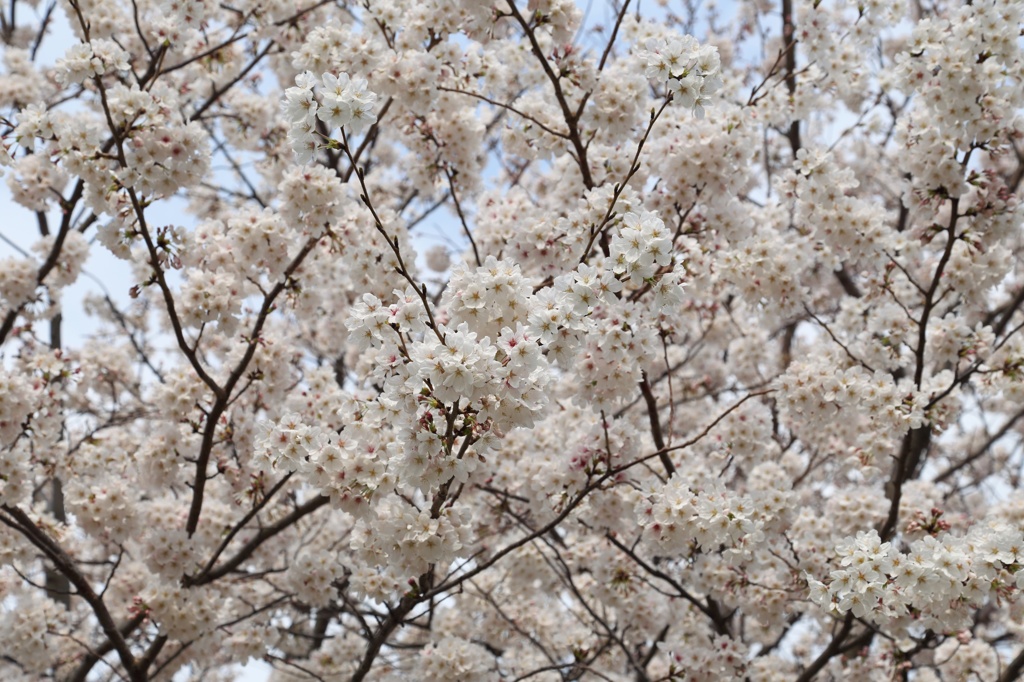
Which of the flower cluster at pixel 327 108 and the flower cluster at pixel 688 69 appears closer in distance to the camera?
the flower cluster at pixel 327 108

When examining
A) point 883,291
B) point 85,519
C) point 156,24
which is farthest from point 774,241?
point 85,519

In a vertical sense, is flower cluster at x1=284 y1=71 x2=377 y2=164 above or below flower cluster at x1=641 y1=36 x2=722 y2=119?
below

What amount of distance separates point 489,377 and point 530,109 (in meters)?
2.81

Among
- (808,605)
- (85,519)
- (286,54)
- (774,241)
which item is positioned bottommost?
(85,519)

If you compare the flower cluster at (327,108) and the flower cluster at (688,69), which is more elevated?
the flower cluster at (688,69)

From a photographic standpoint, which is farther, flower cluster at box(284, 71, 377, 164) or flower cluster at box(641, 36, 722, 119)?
flower cluster at box(641, 36, 722, 119)

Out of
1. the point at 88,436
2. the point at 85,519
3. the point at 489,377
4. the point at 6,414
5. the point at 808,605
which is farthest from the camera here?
the point at 808,605

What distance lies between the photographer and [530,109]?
528cm

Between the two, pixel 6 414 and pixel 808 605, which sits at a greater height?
pixel 808 605

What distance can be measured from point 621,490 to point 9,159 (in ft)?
11.5

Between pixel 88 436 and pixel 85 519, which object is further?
pixel 88 436

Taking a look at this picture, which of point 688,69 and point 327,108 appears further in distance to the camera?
point 688,69

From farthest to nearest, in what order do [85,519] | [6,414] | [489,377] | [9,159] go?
[85,519] < [6,414] < [9,159] < [489,377]

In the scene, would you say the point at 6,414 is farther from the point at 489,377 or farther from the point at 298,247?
the point at 489,377
